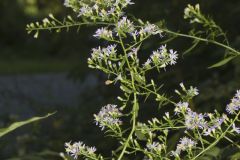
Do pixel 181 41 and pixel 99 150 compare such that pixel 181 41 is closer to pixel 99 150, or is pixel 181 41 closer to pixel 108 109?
pixel 99 150

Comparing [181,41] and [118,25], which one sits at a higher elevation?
[181,41]

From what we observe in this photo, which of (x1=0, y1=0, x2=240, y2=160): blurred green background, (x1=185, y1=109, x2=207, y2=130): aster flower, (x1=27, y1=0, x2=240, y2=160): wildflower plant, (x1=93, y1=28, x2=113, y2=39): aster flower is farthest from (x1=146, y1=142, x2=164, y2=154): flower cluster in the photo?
(x1=0, y1=0, x2=240, y2=160): blurred green background

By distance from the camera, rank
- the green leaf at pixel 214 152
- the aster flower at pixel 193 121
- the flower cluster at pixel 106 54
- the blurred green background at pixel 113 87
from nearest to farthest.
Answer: the aster flower at pixel 193 121
the flower cluster at pixel 106 54
the green leaf at pixel 214 152
the blurred green background at pixel 113 87

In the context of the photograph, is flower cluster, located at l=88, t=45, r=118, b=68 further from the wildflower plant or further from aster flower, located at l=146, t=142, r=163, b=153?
aster flower, located at l=146, t=142, r=163, b=153

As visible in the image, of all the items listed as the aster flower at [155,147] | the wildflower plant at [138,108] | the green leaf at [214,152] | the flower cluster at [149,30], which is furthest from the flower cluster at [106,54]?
the green leaf at [214,152]

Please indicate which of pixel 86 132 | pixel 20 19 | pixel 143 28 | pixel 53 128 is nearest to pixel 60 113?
pixel 53 128

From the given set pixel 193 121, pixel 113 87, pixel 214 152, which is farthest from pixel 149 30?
pixel 113 87

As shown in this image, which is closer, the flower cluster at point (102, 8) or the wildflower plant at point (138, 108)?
the wildflower plant at point (138, 108)

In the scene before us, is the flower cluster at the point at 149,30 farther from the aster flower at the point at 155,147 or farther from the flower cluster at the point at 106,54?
the aster flower at the point at 155,147

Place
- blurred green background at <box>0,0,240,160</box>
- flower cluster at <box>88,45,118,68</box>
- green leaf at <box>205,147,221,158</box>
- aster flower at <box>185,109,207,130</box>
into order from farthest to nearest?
blurred green background at <box>0,0,240,160</box> → green leaf at <box>205,147,221,158</box> → flower cluster at <box>88,45,118,68</box> → aster flower at <box>185,109,207,130</box>

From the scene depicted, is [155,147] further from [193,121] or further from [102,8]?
[102,8]

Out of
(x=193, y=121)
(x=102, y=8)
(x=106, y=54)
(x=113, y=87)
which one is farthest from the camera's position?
(x=113, y=87)
